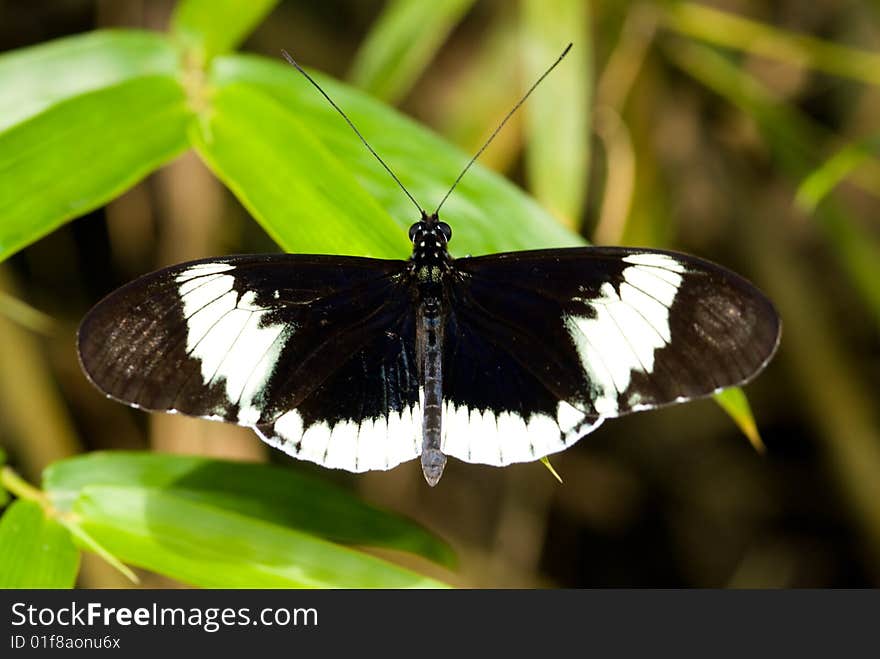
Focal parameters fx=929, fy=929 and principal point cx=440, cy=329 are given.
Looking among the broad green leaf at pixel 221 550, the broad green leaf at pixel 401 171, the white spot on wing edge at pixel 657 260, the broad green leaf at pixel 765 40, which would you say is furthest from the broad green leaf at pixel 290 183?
the broad green leaf at pixel 765 40

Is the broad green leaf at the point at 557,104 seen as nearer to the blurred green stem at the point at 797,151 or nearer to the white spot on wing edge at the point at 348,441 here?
the blurred green stem at the point at 797,151

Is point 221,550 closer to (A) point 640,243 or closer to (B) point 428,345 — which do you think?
(B) point 428,345

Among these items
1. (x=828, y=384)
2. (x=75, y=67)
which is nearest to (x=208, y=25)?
(x=75, y=67)

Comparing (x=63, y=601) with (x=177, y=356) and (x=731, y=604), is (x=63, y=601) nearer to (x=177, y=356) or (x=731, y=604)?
(x=177, y=356)

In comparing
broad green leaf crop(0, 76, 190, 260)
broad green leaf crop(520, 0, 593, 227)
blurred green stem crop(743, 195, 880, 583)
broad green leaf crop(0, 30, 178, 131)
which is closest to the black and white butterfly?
broad green leaf crop(0, 76, 190, 260)

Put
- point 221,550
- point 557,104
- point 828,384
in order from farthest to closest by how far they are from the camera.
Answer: point 828,384, point 557,104, point 221,550
